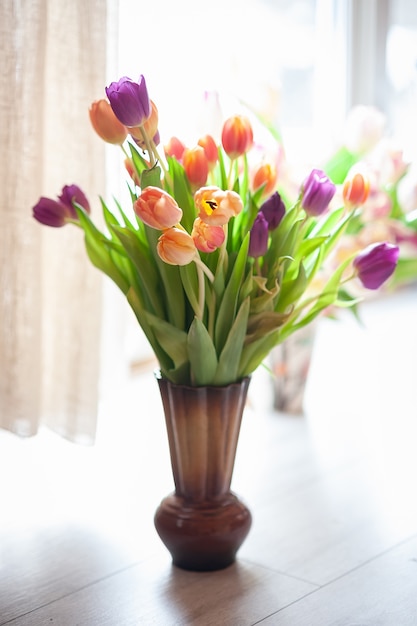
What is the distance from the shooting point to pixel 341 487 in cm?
150

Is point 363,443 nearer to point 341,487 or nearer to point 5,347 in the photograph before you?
point 341,487

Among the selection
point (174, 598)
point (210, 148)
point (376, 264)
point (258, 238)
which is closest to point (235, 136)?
point (210, 148)

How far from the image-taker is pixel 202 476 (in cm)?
116

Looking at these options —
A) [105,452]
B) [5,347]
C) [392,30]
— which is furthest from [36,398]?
[392,30]

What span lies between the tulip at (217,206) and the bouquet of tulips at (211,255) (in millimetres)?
19

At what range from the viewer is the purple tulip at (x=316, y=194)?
112 cm

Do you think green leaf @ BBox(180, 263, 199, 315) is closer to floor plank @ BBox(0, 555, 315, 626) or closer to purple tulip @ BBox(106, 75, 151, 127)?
purple tulip @ BBox(106, 75, 151, 127)

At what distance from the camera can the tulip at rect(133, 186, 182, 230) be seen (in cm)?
97

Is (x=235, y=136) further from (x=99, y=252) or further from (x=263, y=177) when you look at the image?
(x=99, y=252)

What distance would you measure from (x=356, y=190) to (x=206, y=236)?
0.27m

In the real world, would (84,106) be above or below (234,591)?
above

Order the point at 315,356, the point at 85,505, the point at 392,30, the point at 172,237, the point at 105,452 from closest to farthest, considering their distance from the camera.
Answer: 1. the point at 172,237
2. the point at 85,505
3. the point at 105,452
4. the point at 315,356
5. the point at 392,30

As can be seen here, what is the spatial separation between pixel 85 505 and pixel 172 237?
23.1 inches

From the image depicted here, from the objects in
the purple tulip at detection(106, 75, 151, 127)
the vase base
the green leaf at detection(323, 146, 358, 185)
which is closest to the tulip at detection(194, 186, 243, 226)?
the purple tulip at detection(106, 75, 151, 127)
